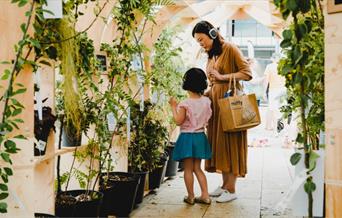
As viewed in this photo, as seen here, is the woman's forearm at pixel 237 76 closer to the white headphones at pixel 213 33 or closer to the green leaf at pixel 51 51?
the white headphones at pixel 213 33

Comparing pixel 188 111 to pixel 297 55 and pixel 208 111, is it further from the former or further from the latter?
pixel 297 55

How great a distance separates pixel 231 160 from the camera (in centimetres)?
395

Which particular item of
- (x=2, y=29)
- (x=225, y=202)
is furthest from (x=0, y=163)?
(x=225, y=202)

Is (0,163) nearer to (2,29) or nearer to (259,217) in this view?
(2,29)

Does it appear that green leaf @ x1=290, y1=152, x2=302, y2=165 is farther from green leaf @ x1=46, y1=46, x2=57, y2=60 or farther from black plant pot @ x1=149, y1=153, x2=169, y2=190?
black plant pot @ x1=149, y1=153, x2=169, y2=190

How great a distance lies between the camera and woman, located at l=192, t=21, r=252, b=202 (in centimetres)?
392

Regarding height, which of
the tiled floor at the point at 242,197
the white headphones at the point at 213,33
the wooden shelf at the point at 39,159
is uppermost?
the white headphones at the point at 213,33

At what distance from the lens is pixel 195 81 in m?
3.94

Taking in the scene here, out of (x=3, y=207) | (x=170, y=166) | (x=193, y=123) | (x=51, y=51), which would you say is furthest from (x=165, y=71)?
(x=3, y=207)

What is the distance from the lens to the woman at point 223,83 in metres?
3.92

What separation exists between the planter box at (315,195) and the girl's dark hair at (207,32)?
262 cm

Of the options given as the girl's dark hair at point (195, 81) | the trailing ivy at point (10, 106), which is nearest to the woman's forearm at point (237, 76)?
the girl's dark hair at point (195, 81)

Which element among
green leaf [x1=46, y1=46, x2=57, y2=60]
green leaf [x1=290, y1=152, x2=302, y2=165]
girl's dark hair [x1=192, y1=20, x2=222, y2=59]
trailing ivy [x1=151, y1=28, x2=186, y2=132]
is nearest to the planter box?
green leaf [x1=290, y1=152, x2=302, y2=165]

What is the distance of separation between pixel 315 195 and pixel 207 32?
2.66m
